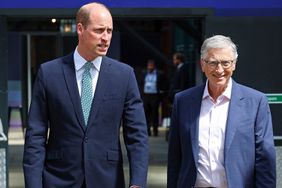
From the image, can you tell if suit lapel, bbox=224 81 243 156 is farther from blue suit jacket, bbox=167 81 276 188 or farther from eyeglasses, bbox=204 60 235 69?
eyeglasses, bbox=204 60 235 69

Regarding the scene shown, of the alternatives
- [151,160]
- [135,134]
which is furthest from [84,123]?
[151,160]

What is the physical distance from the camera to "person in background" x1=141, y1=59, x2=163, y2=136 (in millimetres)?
13047

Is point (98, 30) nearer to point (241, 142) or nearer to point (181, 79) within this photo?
point (241, 142)

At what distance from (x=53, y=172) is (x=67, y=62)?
2.06 feet

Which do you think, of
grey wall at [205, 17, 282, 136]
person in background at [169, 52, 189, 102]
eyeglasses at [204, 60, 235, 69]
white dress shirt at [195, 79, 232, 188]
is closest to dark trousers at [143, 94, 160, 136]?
person in background at [169, 52, 189, 102]

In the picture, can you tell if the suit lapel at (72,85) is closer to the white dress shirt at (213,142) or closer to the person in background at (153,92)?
the white dress shirt at (213,142)

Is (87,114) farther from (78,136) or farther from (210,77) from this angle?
(210,77)

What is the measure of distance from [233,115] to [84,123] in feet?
2.67

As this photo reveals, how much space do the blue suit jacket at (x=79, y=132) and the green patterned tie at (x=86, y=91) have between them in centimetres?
3

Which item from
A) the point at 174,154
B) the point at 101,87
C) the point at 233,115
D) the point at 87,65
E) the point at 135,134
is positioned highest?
the point at 87,65

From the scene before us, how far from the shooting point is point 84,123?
3.56 metres

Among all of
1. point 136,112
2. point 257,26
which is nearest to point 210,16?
point 257,26

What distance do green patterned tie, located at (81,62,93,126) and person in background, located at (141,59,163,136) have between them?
30.7ft

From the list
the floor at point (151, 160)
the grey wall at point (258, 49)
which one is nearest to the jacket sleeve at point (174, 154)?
the grey wall at point (258, 49)
